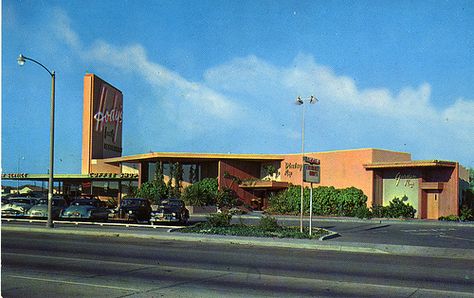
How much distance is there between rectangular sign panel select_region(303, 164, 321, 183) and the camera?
2335 cm

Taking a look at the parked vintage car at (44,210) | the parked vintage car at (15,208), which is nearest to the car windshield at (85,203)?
the parked vintage car at (44,210)

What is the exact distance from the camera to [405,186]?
40.7 m

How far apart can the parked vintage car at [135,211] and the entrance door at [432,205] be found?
69.4 feet

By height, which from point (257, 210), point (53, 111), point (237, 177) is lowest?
point (257, 210)

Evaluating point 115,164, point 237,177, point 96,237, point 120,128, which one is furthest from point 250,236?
point 120,128

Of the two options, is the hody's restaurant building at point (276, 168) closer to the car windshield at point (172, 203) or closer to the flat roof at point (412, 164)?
the flat roof at point (412, 164)

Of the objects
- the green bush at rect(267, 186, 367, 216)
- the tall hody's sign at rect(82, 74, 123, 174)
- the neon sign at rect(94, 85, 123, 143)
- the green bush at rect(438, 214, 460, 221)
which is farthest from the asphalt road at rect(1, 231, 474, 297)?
the neon sign at rect(94, 85, 123, 143)

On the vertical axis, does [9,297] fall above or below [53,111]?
below

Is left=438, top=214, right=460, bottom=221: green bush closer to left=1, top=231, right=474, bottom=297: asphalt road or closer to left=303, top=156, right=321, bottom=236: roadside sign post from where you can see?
left=303, top=156, right=321, bottom=236: roadside sign post

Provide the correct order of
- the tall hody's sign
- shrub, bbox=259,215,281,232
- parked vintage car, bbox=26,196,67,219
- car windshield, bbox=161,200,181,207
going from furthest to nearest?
1. the tall hody's sign
2. parked vintage car, bbox=26,196,67,219
3. car windshield, bbox=161,200,181,207
4. shrub, bbox=259,215,281,232

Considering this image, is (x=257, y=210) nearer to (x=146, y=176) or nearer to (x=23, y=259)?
(x=146, y=176)

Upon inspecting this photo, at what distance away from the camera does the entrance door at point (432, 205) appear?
39.1 meters

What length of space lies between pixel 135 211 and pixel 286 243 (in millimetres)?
14147

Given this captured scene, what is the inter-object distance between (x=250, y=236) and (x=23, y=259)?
1134 cm
